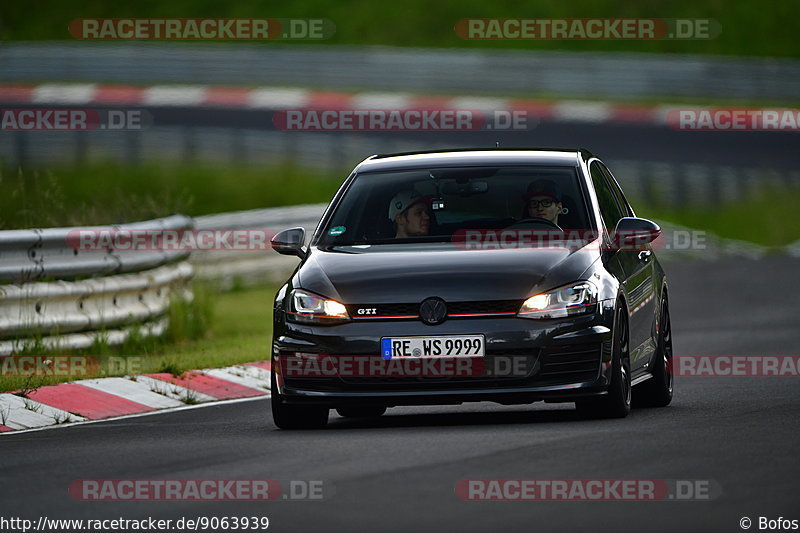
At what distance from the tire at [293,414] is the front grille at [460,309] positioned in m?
0.74

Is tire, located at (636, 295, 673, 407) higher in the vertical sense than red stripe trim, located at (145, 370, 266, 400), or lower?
higher

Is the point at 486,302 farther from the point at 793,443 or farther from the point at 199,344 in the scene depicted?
the point at 199,344

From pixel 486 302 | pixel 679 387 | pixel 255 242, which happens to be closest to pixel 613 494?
pixel 486 302

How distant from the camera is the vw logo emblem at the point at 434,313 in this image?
9891mm

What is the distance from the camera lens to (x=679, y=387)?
13438mm

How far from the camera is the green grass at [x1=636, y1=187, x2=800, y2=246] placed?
30453 millimetres

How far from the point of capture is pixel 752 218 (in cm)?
3119

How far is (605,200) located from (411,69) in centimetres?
2965

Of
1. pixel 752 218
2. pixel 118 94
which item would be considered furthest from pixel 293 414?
pixel 118 94

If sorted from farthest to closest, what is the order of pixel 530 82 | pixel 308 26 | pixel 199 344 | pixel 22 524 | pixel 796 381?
pixel 308 26 < pixel 530 82 < pixel 199 344 < pixel 796 381 < pixel 22 524

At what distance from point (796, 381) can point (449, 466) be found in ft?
18.7

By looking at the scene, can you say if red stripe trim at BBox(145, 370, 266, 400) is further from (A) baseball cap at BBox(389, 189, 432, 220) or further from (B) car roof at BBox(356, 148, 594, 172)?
(A) baseball cap at BBox(389, 189, 432, 220)

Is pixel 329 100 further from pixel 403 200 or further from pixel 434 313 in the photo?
pixel 434 313

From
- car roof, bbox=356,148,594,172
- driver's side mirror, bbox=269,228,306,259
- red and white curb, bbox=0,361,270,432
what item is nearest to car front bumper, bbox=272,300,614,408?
driver's side mirror, bbox=269,228,306,259
